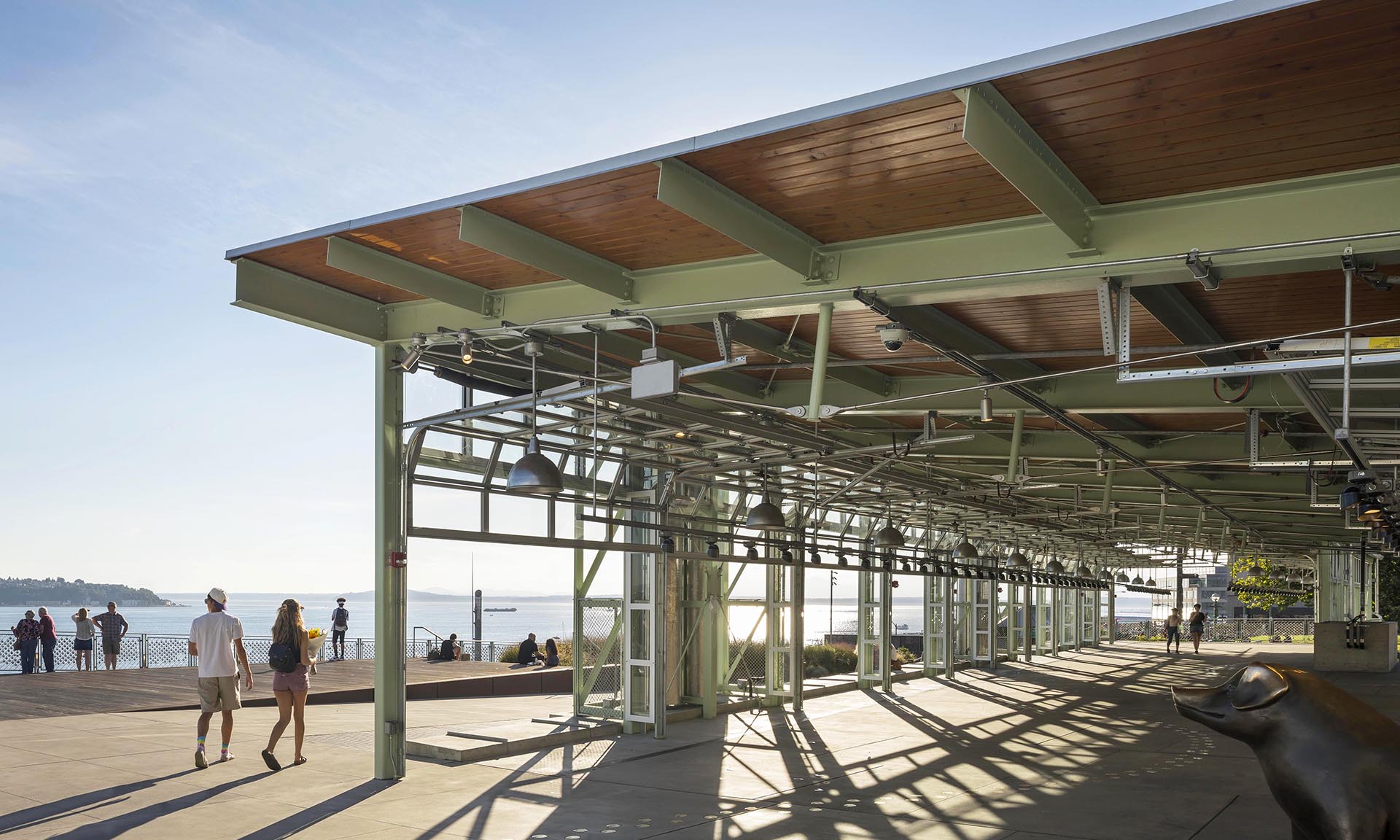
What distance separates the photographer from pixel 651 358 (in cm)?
809

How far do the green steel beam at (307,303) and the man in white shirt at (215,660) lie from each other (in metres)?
2.83

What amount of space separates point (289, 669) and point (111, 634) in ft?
42.4

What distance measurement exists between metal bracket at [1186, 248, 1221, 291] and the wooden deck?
47.8ft

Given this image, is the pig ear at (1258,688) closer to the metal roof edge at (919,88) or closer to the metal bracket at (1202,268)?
the metal bracket at (1202,268)

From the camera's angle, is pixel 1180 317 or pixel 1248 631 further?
pixel 1248 631

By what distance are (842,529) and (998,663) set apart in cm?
1143

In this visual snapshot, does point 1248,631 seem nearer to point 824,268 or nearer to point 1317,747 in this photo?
point 1317,747

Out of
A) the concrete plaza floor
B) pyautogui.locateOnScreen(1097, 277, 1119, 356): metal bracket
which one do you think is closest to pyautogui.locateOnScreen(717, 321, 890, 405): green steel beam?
pyautogui.locateOnScreen(1097, 277, 1119, 356): metal bracket

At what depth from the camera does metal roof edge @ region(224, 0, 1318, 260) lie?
478cm

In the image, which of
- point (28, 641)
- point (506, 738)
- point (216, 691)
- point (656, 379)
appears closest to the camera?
point (656, 379)

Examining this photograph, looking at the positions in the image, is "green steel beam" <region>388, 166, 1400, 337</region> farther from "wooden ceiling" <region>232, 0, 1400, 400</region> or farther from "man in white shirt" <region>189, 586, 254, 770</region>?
"man in white shirt" <region>189, 586, 254, 770</region>

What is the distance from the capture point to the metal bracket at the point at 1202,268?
6.54 metres

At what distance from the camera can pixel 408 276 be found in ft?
30.8

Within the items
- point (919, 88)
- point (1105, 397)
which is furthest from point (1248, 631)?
point (919, 88)
